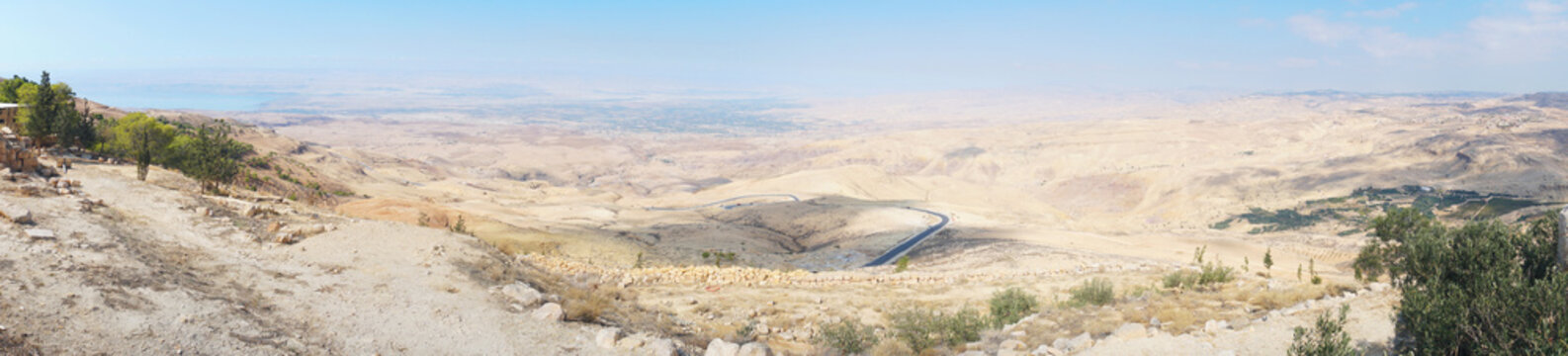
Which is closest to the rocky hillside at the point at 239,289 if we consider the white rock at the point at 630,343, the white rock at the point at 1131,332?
the white rock at the point at 630,343

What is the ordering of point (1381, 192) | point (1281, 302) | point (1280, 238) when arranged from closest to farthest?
point (1281, 302), point (1280, 238), point (1381, 192)

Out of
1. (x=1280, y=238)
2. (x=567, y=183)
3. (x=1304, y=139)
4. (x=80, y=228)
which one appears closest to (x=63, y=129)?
(x=80, y=228)

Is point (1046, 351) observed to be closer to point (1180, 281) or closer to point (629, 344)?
point (629, 344)

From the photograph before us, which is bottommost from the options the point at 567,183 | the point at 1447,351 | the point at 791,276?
the point at 567,183

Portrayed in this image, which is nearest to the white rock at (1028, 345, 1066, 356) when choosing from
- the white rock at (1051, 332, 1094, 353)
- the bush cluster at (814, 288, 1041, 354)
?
the white rock at (1051, 332, 1094, 353)

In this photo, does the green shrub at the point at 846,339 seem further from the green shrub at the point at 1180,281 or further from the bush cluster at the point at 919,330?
the green shrub at the point at 1180,281

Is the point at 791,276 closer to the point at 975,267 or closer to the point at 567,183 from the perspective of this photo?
Result: the point at 975,267

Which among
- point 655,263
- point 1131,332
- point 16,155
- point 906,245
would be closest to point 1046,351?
point 1131,332
